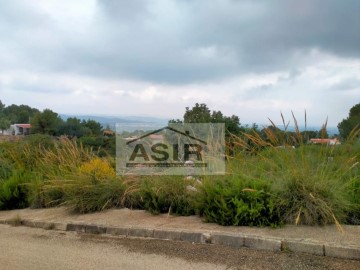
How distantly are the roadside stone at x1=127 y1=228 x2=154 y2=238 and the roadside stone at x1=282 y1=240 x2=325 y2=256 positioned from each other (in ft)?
6.34

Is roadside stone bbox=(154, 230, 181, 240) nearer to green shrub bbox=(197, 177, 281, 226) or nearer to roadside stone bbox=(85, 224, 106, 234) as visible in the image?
green shrub bbox=(197, 177, 281, 226)

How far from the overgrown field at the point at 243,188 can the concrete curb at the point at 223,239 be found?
464 mm

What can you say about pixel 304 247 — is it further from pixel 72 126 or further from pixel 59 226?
pixel 72 126

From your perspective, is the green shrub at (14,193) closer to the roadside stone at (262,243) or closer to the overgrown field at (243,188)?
the overgrown field at (243,188)

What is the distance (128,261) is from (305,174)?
9.02ft

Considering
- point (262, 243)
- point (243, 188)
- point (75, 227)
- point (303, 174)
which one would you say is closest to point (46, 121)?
point (75, 227)

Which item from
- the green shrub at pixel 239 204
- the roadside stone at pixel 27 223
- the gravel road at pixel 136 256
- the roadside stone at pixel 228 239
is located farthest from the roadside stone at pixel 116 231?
the roadside stone at pixel 27 223

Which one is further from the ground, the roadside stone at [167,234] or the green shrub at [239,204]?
the green shrub at [239,204]

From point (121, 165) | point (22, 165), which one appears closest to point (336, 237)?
point (121, 165)

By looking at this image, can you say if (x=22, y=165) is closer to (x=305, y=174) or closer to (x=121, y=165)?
Result: (x=121, y=165)

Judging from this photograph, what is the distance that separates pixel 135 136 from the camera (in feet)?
31.3

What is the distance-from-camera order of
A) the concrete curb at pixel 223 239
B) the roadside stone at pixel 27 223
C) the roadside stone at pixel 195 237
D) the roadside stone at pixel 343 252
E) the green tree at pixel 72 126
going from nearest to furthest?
the roadside stone at pixel 343 252
the concrete curb at pixel 223 239
the roadside stone at pixel 195 237
the roadside stone at pixel 27 223
the green tree at pixel 72 126

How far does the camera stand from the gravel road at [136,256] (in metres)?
3.80

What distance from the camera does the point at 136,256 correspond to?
4262 millimetres
